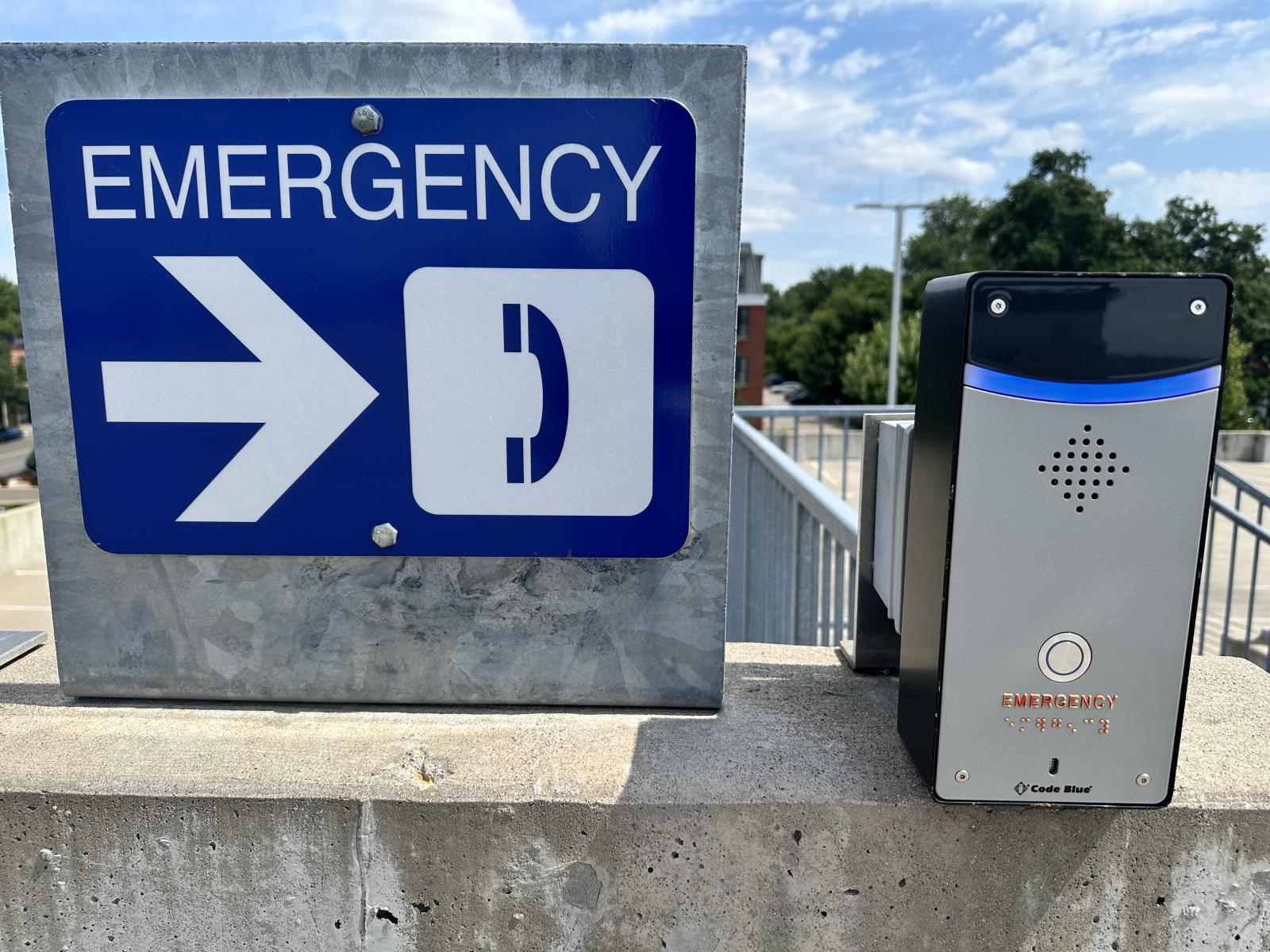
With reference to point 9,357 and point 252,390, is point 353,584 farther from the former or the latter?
point 9,357

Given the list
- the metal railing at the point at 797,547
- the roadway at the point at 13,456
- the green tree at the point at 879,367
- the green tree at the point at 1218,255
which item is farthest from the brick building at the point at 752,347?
the metal railing at the point at 797,547

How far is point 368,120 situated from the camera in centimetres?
162

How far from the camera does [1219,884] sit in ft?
4.86

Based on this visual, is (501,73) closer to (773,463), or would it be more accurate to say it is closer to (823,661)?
(823,661)

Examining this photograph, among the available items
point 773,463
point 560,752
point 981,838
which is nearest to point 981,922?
point 981,838

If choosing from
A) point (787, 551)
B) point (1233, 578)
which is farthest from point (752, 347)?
point (787, 551)

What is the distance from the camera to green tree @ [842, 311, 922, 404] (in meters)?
37.2

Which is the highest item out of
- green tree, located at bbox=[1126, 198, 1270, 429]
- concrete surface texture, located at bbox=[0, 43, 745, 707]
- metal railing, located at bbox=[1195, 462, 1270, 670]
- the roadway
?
green tree, located at bbox=[1126, 198, 1270, 429]

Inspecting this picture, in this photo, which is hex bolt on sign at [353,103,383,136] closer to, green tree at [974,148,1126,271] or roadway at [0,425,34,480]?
roadway at [0,425,34,480]

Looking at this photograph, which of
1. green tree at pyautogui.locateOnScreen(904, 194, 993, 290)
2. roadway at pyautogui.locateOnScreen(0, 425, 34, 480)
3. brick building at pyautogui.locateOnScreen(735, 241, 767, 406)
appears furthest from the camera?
green tree at pyautogui.locateOnScreen(904, 194, 993, 290)

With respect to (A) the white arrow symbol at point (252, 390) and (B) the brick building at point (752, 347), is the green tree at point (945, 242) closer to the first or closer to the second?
(B) the brick building at point (752, 347)

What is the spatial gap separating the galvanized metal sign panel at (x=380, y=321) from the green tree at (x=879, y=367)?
3452cm

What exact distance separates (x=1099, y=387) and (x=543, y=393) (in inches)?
37.7

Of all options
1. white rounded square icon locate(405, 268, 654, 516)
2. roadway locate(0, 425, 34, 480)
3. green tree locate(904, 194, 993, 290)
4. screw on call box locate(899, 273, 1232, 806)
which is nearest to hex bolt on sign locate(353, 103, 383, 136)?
white rounded square icon locate(405, 268, 654, 516)
